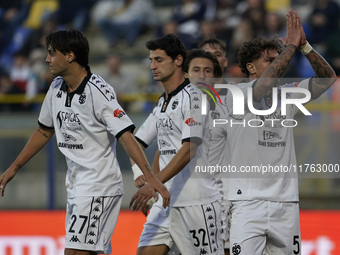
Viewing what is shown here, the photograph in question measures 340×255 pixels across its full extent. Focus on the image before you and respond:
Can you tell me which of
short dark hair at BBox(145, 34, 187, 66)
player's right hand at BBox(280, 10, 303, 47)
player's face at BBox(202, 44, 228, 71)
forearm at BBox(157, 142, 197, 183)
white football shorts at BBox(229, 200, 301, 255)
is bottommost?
white football shorts at BBox(229, 200, 301, 255)

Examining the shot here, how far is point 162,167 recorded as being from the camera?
4.64 m

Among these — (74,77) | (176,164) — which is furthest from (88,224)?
(74,77)

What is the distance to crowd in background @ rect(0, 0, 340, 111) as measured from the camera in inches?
409

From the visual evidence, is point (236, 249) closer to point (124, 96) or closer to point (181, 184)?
point (181, 184)

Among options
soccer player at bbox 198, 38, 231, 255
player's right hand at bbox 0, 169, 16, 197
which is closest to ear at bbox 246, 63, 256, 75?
soccer player at bbox 198, 38, 231, 255

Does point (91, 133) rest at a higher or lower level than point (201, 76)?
lower

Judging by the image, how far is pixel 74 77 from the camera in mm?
4293

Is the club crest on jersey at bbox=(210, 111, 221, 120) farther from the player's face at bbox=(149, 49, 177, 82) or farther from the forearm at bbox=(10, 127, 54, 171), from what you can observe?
the forearm at bbox=(10, 127, 54, 171)

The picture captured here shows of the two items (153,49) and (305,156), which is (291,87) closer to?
(153,49)

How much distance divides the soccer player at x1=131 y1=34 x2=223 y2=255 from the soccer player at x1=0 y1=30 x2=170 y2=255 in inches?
19.2

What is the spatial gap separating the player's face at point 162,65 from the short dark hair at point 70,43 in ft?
2.30

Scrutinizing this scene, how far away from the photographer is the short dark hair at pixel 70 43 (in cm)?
425

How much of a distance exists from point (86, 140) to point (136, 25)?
27.5 feet

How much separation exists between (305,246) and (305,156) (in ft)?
7.23
